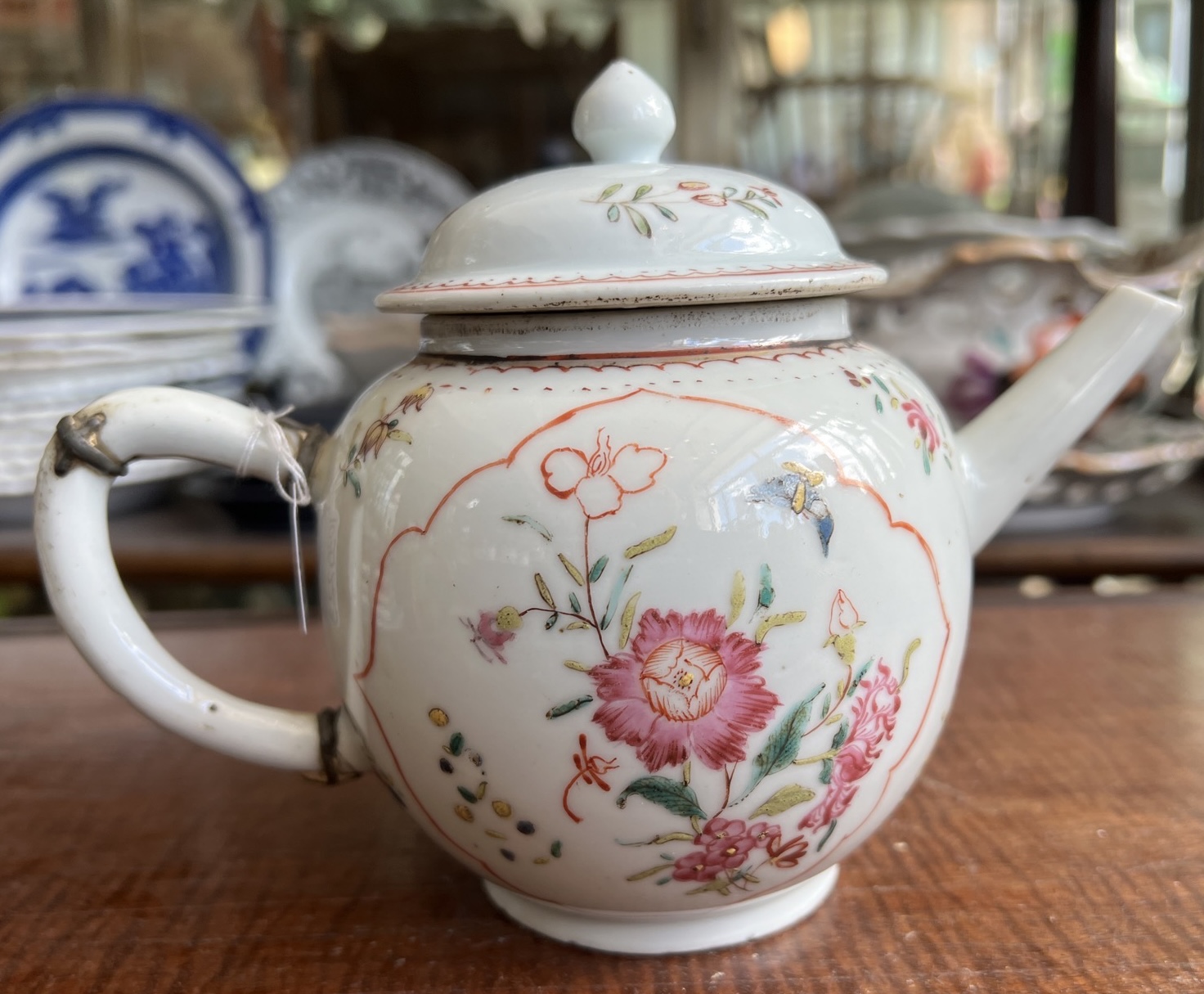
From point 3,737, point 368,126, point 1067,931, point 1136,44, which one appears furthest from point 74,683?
point 1136,44

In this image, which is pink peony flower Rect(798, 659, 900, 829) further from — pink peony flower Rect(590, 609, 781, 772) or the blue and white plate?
the blue and white plate

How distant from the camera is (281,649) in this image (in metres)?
0.84

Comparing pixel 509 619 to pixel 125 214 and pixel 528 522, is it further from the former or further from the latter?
pixel 125 214

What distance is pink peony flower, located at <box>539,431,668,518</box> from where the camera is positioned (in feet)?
1.23

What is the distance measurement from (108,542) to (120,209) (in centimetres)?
112

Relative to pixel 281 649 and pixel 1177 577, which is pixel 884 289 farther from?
pixel 281 649

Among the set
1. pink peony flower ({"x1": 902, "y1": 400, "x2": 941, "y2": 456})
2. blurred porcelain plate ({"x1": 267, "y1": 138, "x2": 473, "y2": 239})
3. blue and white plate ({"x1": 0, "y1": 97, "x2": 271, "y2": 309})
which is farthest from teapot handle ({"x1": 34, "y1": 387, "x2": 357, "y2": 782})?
blurred porcelain plate ({"x1": 267, "y1": 138, "x2": 473, "y2": 239})

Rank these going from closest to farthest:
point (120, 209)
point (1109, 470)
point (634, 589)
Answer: point (634, 589) < point (1109, 470) < point (120, 209)

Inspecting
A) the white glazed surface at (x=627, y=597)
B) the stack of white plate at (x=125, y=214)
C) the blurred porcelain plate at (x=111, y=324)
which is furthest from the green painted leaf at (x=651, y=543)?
the stack of white plate at (x=125, y=214)

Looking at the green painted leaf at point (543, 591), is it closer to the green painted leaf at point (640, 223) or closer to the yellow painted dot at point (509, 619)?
the yellow painted dot at point (509, 619)

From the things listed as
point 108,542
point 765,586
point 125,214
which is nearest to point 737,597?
point 765,586

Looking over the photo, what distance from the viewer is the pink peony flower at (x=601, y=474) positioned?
0.38 meters

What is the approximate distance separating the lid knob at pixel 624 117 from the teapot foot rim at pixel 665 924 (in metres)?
0.31

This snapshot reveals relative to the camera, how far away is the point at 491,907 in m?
0.49
